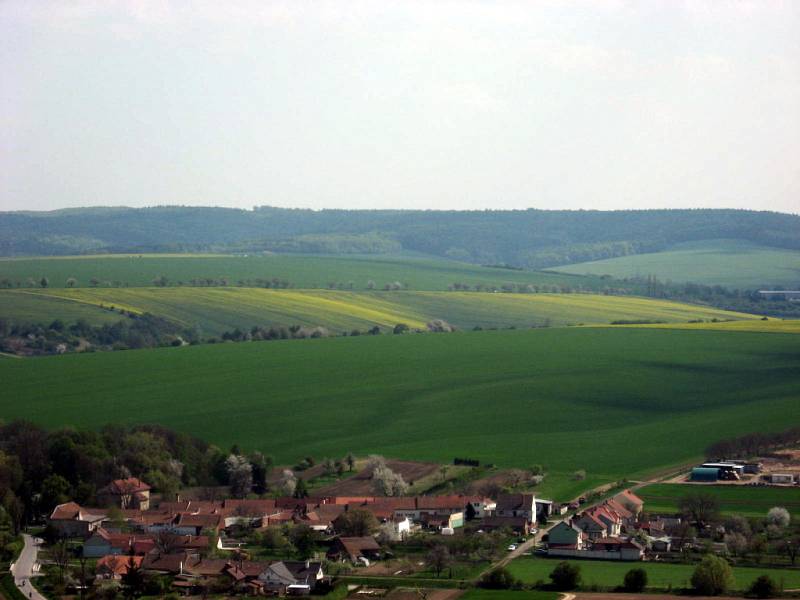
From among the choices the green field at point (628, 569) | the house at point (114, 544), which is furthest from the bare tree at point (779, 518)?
the house at point (114, 544)

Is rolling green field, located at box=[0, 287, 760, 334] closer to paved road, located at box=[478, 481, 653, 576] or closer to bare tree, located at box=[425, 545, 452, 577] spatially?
paved road, located at box=[478, 481, 653, 576]

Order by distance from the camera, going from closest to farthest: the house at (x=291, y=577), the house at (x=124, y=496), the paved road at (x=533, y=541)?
the house at (x=291, y=577), the paved road at (x=533, y=541), the house at (x=124, y=496)

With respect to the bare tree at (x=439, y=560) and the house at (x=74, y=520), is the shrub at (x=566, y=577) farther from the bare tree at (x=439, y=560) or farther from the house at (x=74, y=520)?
the house at (x=74, y=520)

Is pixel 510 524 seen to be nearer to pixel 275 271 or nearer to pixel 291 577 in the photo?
pixel 291 577

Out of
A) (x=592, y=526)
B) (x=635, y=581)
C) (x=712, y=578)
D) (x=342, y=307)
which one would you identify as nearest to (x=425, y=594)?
(x=635, y=581)

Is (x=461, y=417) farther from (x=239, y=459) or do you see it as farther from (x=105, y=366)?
(x=105, y=366)

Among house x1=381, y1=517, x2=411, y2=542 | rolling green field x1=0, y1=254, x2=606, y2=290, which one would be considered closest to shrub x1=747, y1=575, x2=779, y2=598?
house x1=381, y1=517, x2=411, y2=542

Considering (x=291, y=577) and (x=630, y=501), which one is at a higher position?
(x=630, y=501)
